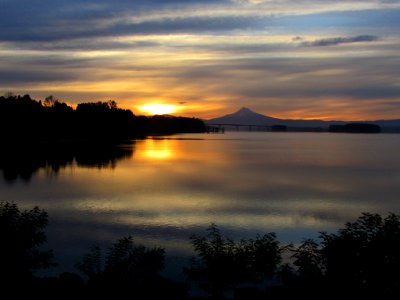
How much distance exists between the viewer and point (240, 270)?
33.7 feet

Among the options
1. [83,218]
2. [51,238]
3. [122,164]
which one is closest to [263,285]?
[51,238]

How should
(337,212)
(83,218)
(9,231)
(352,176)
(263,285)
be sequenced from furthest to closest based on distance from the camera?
(352,176)
(337,212)
(83,218)
(263,285)
(9,231)

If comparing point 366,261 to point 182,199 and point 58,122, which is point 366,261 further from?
point 58,122

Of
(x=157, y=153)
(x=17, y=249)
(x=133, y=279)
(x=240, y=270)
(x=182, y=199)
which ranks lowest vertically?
(x=182, y=199)

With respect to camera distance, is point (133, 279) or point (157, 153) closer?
point (133, 279)

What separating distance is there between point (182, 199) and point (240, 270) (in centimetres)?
1519

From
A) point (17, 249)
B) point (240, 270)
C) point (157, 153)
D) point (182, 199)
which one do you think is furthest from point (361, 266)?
point (157, 153)

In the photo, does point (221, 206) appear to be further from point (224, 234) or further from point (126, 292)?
point (126, 292)

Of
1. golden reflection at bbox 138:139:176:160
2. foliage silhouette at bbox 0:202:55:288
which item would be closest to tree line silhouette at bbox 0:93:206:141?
golden reflection at bbox 138:139:176:160

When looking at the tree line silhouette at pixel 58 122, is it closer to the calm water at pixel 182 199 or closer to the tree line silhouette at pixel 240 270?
the calm water at pixel 182 199

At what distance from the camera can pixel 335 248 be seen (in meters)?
8.83

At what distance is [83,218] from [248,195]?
389 inches

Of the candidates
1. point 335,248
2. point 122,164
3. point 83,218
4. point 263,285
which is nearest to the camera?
point 335,248

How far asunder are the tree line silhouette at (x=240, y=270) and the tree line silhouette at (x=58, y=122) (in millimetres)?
63968
